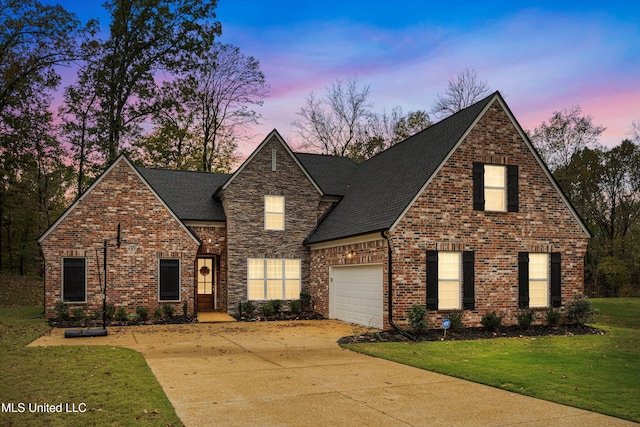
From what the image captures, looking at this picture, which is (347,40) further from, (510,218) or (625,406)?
(625,406)

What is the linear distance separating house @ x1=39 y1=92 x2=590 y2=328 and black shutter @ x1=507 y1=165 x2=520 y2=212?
0.15 feet

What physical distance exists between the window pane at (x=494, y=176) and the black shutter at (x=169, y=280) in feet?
37.1

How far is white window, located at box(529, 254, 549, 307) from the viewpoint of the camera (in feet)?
55.8

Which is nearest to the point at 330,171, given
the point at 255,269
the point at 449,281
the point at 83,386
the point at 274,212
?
the point at 274,212

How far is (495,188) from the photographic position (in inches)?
669

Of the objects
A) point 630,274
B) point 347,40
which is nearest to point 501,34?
point 347,40

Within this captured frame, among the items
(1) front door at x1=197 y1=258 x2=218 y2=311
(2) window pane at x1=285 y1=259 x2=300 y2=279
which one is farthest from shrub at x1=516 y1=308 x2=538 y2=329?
(1) front door at x1=197 y1=258 x2=218 y2=311

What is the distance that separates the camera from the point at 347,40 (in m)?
19.5

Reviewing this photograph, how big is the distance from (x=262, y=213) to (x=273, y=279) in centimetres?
268

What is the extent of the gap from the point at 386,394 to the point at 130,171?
14402 millimetres

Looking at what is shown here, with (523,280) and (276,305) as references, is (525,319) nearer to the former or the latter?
A: (523,280)

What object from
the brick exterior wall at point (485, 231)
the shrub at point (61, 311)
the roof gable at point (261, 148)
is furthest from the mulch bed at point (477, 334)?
the shrub at point (61, 311)

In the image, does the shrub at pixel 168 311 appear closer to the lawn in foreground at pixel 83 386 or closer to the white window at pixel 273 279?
the white window at pixel 273 279

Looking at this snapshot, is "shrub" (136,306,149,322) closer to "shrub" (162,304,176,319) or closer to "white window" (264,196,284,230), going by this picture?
"shrub" (162,304,176,319)
